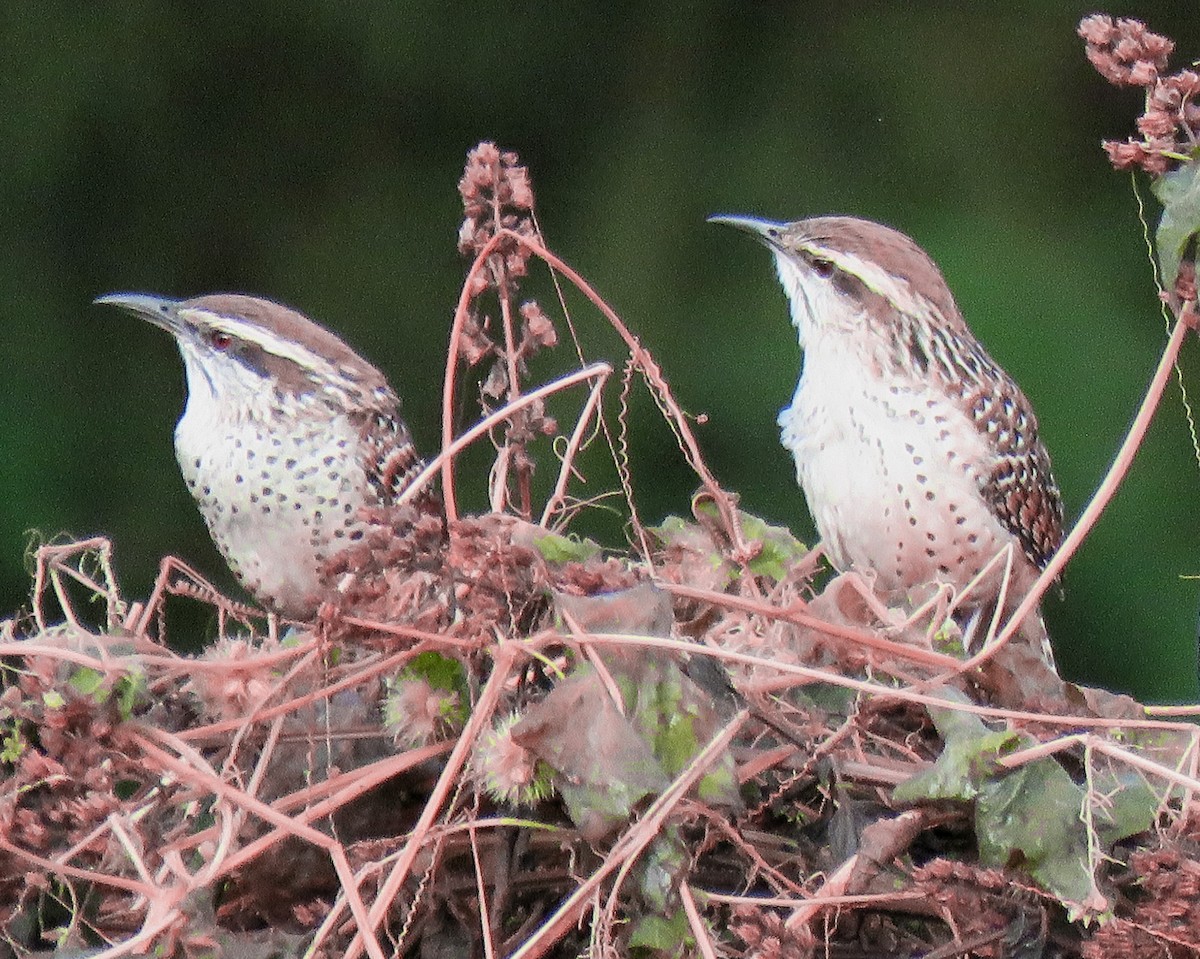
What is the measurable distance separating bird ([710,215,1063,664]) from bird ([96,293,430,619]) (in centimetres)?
51

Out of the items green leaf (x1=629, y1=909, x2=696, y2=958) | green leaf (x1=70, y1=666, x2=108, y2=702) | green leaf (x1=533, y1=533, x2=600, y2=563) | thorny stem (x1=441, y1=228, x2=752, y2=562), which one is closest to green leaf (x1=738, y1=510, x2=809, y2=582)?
thorny stem (x1=441, y1=228, x2=752, y2=562)

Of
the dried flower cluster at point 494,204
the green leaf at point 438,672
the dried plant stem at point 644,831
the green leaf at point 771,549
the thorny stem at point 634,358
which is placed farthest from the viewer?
the green leaf at point 771,549

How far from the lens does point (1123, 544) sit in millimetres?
3506

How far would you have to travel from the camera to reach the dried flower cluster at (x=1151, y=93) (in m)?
1.21

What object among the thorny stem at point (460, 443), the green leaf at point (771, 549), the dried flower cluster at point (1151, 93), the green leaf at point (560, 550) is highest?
the dried flower cluster at point (1151, 93)

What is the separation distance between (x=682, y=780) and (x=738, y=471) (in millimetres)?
2443

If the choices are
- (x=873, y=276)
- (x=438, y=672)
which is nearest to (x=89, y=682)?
(x=438, y=672)

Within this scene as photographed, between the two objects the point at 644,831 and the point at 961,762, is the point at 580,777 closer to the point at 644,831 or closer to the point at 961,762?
the point at 644,831

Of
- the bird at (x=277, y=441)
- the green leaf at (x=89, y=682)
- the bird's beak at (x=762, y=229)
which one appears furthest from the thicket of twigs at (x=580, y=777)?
the bird's beak at (x=762, y=229)

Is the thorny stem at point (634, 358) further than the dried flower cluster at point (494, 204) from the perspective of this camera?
No

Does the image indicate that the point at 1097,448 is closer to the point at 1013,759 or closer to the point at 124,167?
the point at 124,167

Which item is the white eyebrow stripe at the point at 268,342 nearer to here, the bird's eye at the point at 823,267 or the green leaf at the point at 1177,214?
the bird's eye at the point at 823,267

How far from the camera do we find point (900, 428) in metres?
2.20

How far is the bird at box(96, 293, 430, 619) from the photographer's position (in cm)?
217
